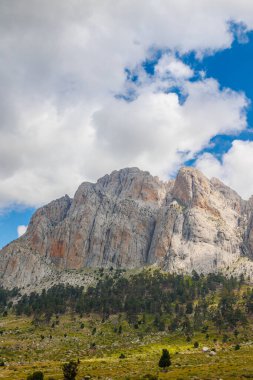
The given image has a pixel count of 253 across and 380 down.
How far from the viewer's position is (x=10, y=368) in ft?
250

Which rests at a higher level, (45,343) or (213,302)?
(213,302)

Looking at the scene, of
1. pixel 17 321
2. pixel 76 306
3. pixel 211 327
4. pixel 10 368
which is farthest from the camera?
pixel 76 306

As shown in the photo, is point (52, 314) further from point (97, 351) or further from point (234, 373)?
point (234, 373)

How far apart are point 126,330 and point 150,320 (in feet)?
61.6

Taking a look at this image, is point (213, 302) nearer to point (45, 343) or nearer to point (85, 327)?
point (85, 327)

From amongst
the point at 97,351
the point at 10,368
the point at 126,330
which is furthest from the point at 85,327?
the point at 10,368

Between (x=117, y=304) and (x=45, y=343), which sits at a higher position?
(x=117, y=304)

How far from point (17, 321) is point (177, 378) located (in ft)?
504

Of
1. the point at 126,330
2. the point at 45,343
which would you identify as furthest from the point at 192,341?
the point at 45,343

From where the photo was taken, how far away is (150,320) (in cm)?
17162

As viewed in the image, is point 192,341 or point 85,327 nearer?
point 192,341

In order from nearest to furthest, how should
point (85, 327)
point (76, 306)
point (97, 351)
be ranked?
point (97, 351), point (85, 327), point (76, 306)

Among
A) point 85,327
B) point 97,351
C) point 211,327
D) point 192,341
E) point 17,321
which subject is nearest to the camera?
point 97,351

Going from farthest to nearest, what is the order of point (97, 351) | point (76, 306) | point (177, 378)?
point (76, 306) → point (97, 351) → point (177, 378)
